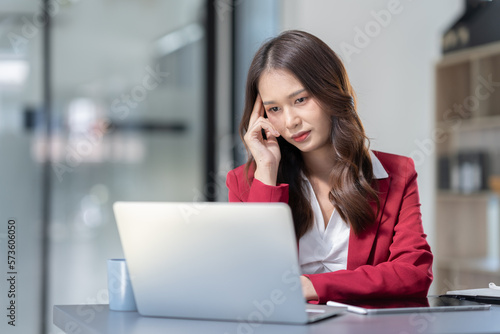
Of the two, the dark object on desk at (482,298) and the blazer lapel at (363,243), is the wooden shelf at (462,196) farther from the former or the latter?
the dark object on desk at (482,298)

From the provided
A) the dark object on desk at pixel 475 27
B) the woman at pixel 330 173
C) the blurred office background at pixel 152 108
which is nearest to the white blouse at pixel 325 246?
the woman at pixel 330 173

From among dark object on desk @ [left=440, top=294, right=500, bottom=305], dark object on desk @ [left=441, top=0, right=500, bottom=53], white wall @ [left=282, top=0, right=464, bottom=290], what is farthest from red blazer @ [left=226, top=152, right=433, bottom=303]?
dark object on desk @ [left=441, top=0, right=500, bottom=53]

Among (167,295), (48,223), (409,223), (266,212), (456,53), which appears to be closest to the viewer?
(266,212)

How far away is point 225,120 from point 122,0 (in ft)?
3.21

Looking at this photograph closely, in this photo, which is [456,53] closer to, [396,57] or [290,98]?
[396,57]

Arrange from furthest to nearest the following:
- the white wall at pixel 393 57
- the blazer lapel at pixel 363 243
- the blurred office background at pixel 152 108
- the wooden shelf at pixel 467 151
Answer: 1. the white wall at pixel 393 57
2. the wooden shelf at pixel 467 151
3. the blurred office background at pixel 152 108
4. the blazer lapel at pixel 363 243

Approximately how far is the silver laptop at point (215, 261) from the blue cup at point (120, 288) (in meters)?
0.09

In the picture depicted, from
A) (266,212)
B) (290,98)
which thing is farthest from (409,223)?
(266,212)

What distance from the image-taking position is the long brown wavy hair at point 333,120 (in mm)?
1741

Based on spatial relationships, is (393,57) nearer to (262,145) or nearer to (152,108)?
(152,108)

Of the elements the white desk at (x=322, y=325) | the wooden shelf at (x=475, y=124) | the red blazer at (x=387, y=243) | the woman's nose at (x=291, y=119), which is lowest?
the white desk at (x=322, y=325)

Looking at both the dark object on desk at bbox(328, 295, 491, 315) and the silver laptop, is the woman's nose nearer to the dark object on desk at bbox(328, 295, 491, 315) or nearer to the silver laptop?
the dark object on desk at bbox(328, 295, 491, 315)

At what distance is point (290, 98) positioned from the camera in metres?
1.75

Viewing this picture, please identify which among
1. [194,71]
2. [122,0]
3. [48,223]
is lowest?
[48,223]
